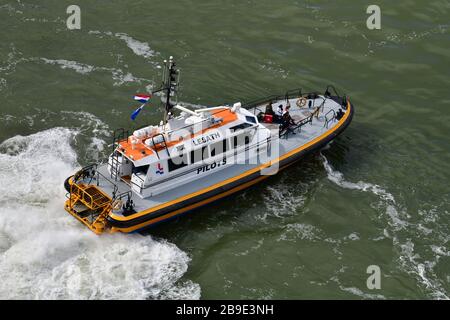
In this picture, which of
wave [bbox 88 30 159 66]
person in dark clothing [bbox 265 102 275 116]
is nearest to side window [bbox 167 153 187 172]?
person in dark clothing [bbox 265 102 275 116]

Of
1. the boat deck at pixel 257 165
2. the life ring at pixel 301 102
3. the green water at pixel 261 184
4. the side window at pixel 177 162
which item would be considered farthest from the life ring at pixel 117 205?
the life ring at pixel 301 102

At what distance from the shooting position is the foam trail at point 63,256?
19.4 metres

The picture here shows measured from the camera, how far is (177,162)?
74.1 ft

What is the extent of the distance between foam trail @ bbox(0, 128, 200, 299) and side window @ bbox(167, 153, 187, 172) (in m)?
2.61

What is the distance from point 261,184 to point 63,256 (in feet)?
26.3

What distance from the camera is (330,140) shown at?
85.3 ft

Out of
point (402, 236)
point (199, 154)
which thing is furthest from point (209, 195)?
point (402, 236)

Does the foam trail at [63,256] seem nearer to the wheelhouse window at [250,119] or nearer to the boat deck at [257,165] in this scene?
the boat deck at [257,165]

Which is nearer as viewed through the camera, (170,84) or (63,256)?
(63,256)

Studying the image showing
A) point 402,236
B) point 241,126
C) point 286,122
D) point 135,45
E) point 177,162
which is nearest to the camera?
point 177,162

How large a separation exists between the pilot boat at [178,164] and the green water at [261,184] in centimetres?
68

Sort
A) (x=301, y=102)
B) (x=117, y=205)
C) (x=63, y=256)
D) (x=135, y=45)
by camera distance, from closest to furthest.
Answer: (x=63, y=256)
(x=117, y=205)
(x=301, y=102)
(x=135, y=45)

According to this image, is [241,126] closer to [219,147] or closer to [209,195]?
[219,147]
